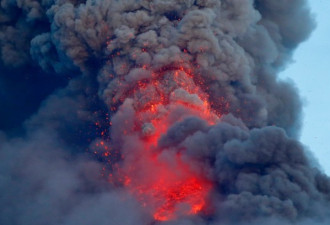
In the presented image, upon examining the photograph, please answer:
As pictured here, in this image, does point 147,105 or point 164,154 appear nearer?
point 164,154

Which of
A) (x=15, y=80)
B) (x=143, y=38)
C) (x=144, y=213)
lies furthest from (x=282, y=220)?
(x=15, y=80)

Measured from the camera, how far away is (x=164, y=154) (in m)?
27.6

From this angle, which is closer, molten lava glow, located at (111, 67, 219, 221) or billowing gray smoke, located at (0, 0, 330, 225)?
billowing gray smoke, located at (0, 0, 330, 225)

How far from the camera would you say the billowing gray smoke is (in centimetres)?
2414

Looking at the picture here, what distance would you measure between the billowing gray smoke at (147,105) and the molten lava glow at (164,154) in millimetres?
164

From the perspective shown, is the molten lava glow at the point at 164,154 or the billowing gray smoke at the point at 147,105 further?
the molten lava glow at the point at 164,154

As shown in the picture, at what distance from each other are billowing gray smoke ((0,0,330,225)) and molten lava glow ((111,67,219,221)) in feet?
0.54

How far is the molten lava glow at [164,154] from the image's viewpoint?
2598 cm

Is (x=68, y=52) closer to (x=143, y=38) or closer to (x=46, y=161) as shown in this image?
A: (x=143, y=38)

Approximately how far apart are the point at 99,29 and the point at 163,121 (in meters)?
9.47

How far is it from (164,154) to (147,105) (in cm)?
411

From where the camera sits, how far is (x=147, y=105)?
29.9m

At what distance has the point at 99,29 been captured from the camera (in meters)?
33.1

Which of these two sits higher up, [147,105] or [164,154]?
[147,105]
